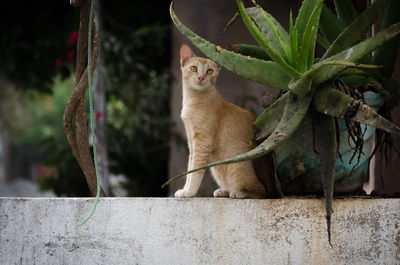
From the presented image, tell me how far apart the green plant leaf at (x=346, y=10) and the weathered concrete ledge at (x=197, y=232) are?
670 mm

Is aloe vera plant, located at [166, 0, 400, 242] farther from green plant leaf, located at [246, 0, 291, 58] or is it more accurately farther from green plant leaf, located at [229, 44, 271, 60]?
green plant leaf, located at [229, 44, 271, 60]

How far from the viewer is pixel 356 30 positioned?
1415 millimetres

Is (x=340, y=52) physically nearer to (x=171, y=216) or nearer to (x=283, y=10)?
(x=171, y=216)

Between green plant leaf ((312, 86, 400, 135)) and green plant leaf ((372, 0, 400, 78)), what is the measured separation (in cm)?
36

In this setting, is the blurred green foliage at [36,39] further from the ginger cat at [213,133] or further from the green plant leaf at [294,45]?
the green plant leaf at [294,45]

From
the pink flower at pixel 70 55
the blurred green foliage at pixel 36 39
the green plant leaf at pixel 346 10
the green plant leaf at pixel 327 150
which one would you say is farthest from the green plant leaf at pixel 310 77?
the blurred green foliage at pixel 36 39

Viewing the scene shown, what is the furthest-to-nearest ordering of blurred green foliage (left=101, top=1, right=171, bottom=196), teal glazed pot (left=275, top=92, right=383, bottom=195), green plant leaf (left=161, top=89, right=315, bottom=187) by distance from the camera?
blurred green foliage (left=101, top=1, right=171, bottom=196), teal glazed pot (left=275, top=92, right=383, bottom=195), green plant leaf (left=161, top=89, right=315, bottom=187)

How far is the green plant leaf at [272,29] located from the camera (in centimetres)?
137

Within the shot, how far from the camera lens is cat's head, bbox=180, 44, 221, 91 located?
1812 millimetres

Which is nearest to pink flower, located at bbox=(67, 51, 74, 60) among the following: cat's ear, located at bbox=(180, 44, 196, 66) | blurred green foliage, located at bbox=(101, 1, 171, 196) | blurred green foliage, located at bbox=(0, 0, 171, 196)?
blurred green foliage, located at bbox=(0, 0, 171, 196)

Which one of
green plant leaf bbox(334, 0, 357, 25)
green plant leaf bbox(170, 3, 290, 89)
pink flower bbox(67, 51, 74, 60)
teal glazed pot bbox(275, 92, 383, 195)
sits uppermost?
pink flower bbox(67, 51, 74, 60)

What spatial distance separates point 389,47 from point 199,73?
720mm

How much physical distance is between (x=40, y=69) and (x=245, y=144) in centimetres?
251

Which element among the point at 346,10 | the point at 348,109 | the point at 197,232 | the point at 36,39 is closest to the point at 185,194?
the point at 197,232
